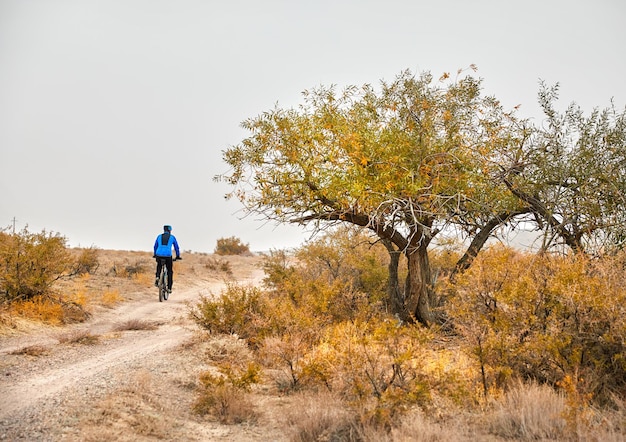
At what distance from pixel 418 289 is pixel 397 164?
143 inches

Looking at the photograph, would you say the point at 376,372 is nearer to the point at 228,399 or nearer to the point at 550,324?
the point at 228,399

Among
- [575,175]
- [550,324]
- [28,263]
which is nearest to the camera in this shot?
[550,324]

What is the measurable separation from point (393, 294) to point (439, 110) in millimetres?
5510

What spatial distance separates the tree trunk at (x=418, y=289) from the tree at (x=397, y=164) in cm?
3

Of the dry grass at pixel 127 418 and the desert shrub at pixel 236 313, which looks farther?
the desert shrub at pixel 236 313

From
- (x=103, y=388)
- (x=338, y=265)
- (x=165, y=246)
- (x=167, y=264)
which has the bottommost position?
(x=103, y=388)

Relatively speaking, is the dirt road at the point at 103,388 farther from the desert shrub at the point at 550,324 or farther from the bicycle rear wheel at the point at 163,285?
the bicycle rear wheel at the point at 163,285

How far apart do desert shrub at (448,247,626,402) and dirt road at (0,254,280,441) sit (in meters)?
3.42

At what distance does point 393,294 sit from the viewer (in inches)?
589

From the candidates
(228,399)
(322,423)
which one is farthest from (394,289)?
(322,423)

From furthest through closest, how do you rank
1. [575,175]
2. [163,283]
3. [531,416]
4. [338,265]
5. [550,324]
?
1. [163,283]
2. [338,265]
3. [575,175]
4. [550,324]
5. [531,416]

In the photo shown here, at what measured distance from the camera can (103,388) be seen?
22.2ft

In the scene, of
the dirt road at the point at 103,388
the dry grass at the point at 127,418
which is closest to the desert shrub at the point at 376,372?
the dirt road at the point at 103,388

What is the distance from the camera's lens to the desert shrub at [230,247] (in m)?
58.4
